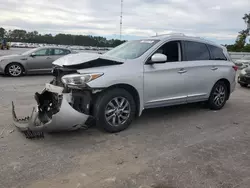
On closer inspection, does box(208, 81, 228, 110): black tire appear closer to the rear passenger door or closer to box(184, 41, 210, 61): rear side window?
the rear passenger door

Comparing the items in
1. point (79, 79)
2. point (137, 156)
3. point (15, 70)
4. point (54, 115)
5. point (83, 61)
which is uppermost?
point (83, 61)

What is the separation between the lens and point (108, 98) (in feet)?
14.9

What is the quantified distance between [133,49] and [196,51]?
1569mm

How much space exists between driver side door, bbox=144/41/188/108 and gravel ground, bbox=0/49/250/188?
511mm

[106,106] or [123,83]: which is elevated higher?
[123,83]

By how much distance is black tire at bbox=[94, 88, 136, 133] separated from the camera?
4.47 meters

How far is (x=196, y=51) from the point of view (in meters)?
6.10

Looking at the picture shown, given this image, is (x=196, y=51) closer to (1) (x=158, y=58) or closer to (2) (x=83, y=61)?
(1) (x=158, y=58)

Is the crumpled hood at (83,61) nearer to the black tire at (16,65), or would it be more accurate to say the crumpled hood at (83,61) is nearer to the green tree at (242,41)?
the black tire at (16,65)

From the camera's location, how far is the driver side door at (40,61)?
12070mm

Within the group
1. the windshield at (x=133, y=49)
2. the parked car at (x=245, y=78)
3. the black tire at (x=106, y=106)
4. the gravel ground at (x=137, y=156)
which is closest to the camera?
the gravel ground at (x=137, y=156)

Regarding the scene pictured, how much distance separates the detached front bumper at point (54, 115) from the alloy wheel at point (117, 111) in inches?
17.7

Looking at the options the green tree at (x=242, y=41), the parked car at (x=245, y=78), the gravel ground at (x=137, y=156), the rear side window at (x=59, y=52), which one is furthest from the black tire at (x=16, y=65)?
the green tree at (x=242, y=41)

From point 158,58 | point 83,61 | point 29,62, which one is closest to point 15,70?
point 29,62
